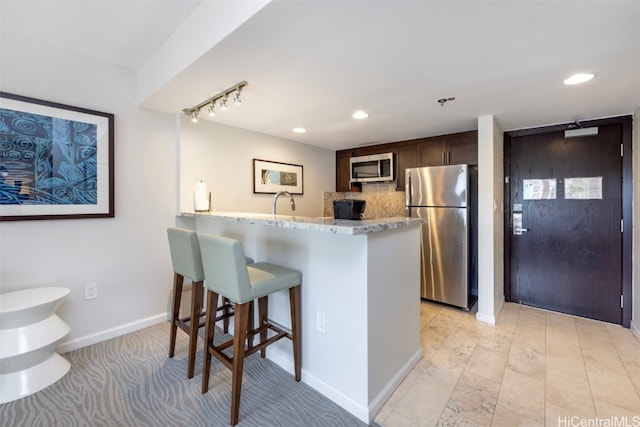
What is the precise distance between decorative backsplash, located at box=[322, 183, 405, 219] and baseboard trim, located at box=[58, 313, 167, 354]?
102 inches

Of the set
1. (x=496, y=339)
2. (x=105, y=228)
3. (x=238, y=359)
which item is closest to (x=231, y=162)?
(x=105, y=228)

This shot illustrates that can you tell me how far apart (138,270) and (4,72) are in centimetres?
170

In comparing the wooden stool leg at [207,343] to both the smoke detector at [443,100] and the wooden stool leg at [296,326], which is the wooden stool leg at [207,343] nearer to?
the wooden stool leg at [296,326]

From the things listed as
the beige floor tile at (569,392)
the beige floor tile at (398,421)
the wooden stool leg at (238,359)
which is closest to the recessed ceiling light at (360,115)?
the wooden stool leg at (238,359)

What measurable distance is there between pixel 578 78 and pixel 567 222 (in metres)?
1.80

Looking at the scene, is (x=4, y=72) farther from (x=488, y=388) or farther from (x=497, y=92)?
(x=488, y=388)

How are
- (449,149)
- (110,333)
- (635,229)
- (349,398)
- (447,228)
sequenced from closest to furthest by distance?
(349,398)
(110,333)
(635,229)
(447,228)
(449,149)

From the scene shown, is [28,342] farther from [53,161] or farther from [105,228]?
[53,161]

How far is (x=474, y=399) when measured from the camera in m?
1.72

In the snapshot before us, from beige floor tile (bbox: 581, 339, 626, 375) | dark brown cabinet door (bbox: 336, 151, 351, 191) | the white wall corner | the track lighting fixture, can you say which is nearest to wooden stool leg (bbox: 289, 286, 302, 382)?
the track lighting fixture

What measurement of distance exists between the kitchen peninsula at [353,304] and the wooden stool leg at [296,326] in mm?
54

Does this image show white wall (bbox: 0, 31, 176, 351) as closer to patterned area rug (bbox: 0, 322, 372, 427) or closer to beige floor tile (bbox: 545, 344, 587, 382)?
patterned area rug (bbox: 0, 322, 372, 427)

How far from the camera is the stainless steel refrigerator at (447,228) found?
10.1 ft

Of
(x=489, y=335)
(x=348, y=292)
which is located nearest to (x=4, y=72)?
(x=348, y=292)
